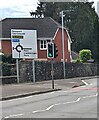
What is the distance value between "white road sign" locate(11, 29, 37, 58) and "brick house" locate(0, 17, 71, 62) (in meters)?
21.1

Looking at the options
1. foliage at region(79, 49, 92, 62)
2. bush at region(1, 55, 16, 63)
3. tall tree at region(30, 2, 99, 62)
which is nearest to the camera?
bush at region(1, 55, 16, 63)

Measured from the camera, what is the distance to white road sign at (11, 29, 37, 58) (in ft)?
121

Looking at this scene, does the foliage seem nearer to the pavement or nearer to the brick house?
the brick house

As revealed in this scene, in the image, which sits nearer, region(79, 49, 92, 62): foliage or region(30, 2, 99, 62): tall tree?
region(79, 49, 92, 62): foliage

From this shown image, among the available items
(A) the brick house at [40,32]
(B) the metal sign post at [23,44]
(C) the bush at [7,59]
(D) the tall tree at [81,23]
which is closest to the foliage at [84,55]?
(A) the brick house at [40,32]

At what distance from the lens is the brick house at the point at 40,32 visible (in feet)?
199

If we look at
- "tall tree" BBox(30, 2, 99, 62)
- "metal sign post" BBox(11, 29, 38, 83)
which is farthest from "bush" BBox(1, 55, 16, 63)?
"tall tree" BBox(30, 2, 99, 62)

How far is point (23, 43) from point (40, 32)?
24933mm

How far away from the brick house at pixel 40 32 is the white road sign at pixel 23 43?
21.1 meters

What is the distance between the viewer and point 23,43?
37.5m

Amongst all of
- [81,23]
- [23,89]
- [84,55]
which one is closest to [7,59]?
[23,89]

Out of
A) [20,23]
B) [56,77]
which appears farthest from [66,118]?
[20,23]

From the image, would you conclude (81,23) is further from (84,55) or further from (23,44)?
(23,44)

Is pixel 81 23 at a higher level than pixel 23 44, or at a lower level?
higher
